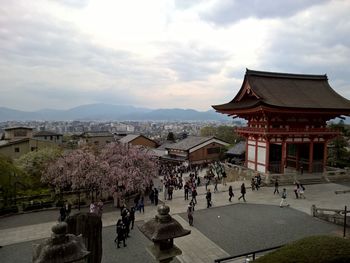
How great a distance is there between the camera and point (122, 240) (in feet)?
52.7

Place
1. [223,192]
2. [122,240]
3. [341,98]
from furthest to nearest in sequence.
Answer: [341,98] → [223,192] → [122,240]

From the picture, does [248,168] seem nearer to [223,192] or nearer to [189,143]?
[223,192]

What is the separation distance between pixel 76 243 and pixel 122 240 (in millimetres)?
11405

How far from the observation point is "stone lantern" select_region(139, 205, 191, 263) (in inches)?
272

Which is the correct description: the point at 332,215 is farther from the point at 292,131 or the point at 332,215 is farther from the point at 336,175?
the point at 336,175

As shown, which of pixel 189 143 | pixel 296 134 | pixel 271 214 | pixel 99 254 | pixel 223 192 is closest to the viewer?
pixel 99 254

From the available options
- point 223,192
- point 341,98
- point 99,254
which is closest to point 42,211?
point 223,192

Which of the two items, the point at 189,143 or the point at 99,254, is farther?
the point at 189,143

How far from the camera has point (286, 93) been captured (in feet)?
111

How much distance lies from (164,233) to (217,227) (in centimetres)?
1197

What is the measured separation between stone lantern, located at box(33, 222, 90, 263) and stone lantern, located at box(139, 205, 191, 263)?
198 centimetres

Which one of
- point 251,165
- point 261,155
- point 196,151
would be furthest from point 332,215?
point 196,151

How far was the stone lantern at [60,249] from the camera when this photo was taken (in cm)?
507

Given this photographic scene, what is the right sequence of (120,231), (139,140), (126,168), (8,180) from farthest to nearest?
(139,140)
(126,168)
(8,180)
(120,231)
